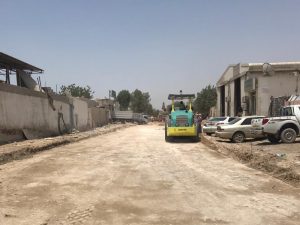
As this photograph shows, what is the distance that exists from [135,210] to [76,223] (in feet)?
4.31

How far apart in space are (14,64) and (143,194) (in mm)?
29004

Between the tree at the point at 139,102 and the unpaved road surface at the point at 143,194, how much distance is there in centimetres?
13051

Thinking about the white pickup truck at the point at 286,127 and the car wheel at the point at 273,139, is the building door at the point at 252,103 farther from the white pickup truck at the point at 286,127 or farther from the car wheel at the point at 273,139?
the white pickup truck at the point at 286,127

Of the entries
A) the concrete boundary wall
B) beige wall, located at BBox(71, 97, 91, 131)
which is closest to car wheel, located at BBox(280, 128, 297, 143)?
the concrete boundary wall

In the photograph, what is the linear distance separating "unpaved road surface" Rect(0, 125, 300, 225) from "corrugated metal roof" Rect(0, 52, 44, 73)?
1831 centimetres

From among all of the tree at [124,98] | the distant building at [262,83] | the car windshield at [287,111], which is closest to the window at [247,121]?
the car windshield at [287,111]

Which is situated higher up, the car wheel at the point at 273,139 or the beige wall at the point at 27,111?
the beige wall at the point at 27,111

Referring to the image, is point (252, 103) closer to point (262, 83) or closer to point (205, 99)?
point (262, 83)

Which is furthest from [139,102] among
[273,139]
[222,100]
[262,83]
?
[273,139]

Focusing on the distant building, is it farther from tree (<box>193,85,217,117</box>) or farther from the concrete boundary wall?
tree (<box>193,85,217,117</box>)

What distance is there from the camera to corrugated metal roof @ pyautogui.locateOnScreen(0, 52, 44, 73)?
106 feet

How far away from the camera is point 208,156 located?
741 inches

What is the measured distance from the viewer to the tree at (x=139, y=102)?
146500 mm

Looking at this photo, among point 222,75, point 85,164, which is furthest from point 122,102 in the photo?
point 85,164
